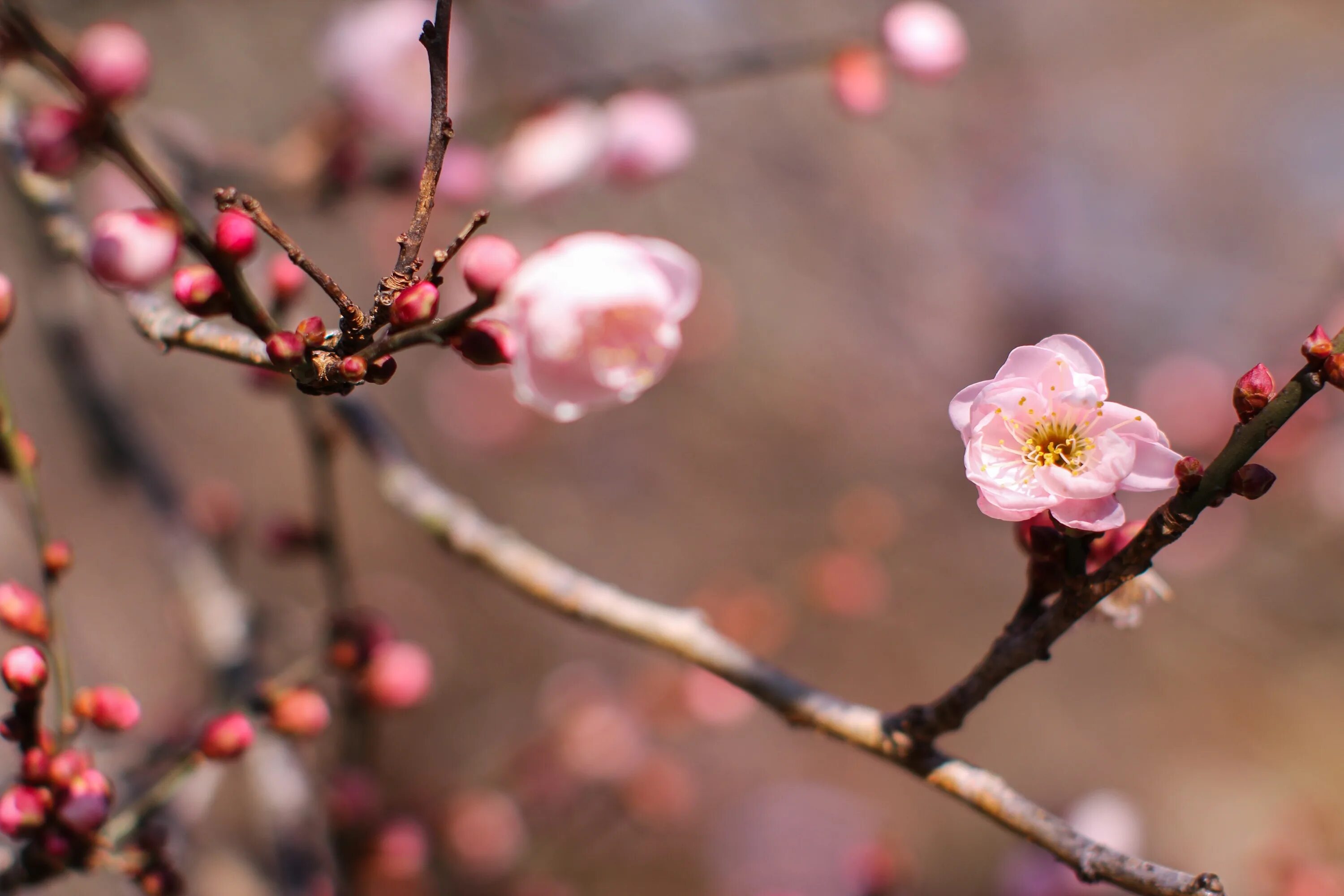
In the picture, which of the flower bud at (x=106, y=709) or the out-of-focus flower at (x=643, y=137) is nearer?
the flower bud at (x=106, y=709)

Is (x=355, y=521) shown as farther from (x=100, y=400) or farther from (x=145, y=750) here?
(x=145, y=750)

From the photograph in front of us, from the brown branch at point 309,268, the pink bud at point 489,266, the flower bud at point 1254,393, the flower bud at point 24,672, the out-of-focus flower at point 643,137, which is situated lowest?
the flower bud at point 24,672

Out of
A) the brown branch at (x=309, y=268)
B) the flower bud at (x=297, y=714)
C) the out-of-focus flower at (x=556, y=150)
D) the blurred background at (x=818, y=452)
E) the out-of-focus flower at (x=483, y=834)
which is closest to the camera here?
the brown branch at (x=309, y=268)

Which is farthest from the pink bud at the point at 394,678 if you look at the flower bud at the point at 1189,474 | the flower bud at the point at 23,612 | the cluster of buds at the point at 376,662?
the flower bud at the point at 1189,474

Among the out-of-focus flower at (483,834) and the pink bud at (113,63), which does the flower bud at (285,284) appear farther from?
the out-of-focus flower at (483,834)

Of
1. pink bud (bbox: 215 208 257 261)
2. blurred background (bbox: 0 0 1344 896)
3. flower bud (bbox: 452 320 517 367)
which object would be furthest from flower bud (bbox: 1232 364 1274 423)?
blurred background (bbox: 0 0 1344 896)

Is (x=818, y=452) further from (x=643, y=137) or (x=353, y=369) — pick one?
(x=353, y=369)

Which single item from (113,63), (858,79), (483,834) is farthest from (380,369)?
(483,834)
